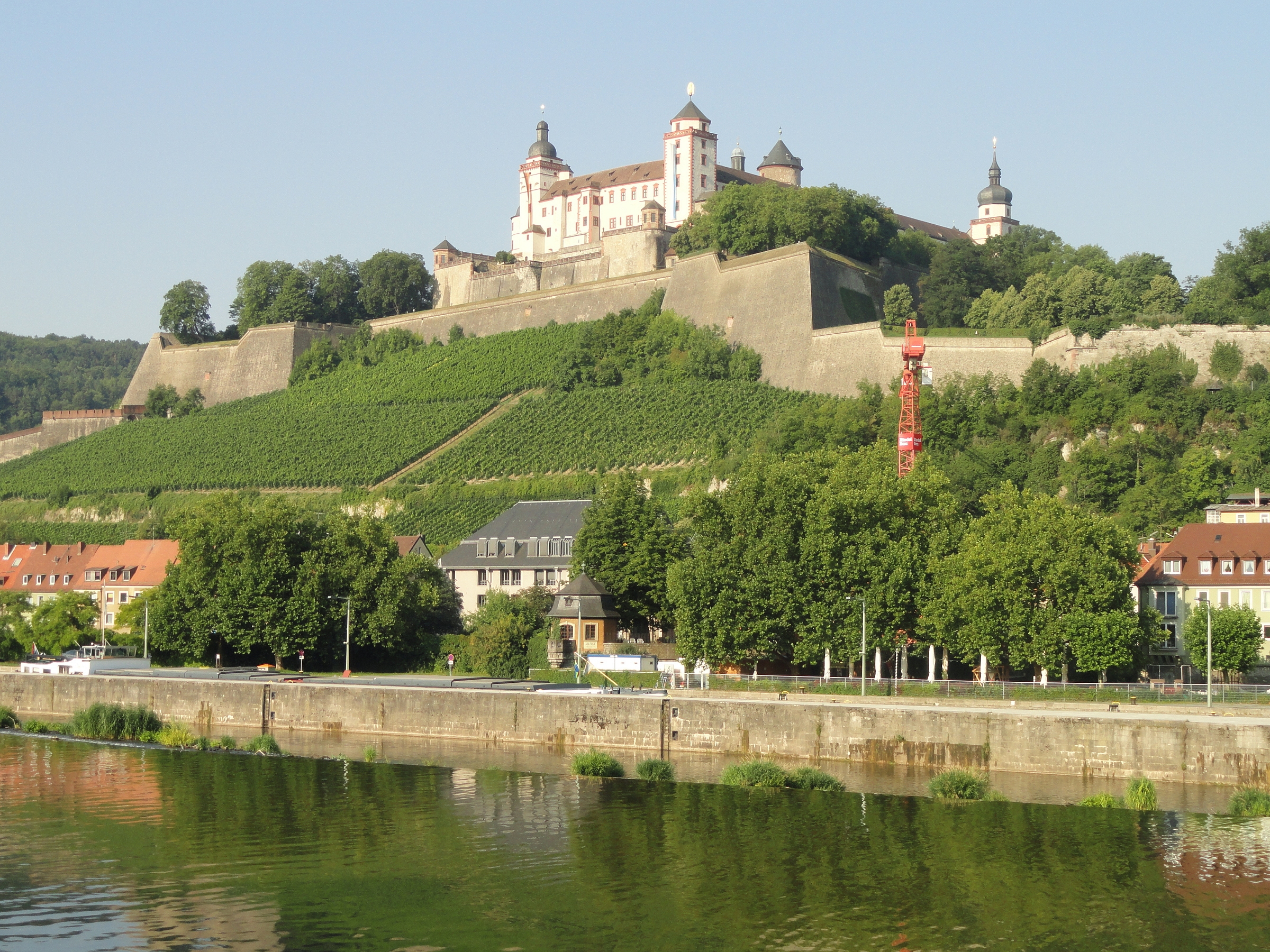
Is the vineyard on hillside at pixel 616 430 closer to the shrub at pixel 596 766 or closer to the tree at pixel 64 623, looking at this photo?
the tree at pixel 64 623

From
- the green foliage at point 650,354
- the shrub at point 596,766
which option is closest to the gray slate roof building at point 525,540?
the green foliage at point 650,354

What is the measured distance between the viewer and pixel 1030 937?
73.6ft

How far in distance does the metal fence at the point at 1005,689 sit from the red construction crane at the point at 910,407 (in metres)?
13.7

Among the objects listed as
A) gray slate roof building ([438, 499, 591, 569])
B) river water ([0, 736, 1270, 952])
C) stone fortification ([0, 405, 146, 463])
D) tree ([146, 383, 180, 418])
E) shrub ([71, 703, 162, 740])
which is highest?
tree ([146, 383, 180, 418])

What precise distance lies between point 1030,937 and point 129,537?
7527 cm

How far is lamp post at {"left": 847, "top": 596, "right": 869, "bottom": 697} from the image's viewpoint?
44.3 m

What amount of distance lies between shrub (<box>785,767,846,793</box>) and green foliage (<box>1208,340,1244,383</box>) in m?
41.6

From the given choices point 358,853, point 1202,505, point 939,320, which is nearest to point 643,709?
point 358,853

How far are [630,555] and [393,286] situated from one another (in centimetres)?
6177

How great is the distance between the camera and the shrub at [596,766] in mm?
A: 35688

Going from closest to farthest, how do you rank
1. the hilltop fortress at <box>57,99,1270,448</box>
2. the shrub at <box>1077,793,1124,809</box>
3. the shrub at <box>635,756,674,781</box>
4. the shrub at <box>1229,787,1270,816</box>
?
the shrub at <box>1229,787,1270,816</box> → the shrub at <box>1077,793,1124,809</box> → the shrub at <box>635,756,674,781</box> → the hilltop fortress at <box>57,99,1270,448</box>

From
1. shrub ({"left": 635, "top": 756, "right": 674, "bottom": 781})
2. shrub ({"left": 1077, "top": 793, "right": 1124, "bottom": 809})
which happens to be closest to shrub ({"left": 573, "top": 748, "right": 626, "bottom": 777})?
shrub ({"left": 635, "top": 756, "right": 674, "bottom": 781})

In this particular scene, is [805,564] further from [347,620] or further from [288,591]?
[288,591]

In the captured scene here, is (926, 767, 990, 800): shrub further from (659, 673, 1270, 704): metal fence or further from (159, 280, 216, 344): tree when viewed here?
(159, 280, 216, 344): tree
